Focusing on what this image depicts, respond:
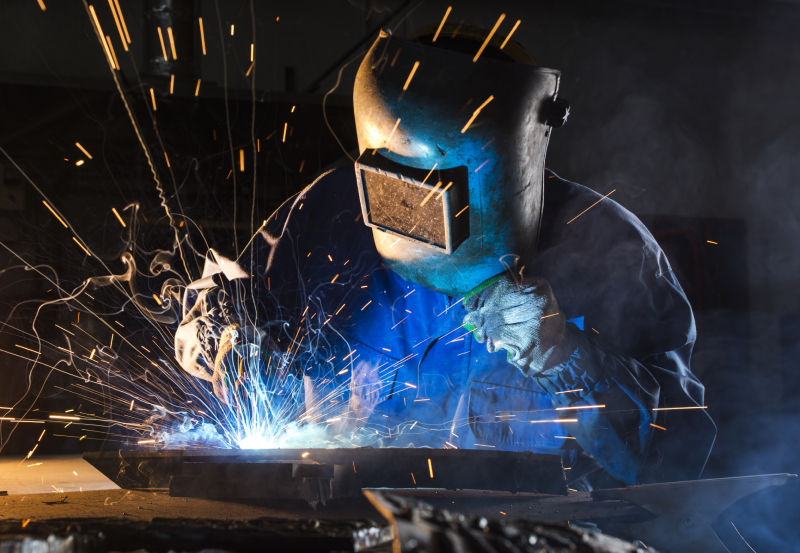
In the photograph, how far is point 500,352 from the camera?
1.86 metres

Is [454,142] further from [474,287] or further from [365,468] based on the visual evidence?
[365,468]

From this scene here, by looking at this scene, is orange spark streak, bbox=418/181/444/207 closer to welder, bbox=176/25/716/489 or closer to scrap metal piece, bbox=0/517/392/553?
welder, bbox=176/25/716/489

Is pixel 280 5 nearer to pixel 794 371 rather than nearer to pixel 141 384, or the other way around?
pixel 141 384

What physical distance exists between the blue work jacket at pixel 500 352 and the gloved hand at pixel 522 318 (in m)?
0.09

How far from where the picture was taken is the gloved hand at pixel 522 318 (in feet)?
4.37

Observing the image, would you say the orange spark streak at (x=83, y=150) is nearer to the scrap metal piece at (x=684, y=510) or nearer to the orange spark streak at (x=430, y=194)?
the orange spark streak at (x=430, y=194)

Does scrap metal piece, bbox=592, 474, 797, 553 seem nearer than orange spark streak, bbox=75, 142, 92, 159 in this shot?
Yes

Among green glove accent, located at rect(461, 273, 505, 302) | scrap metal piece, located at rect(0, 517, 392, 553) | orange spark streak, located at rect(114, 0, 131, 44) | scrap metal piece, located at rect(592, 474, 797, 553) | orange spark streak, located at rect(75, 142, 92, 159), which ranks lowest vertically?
scrap metal piece, located at rect(592, 474, 797, 553)

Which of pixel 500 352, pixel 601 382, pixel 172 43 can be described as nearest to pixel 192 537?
pixel 601 382

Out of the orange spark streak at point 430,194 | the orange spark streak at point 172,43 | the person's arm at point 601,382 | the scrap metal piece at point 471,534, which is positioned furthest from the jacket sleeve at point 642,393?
the orange spark streak at point 172,43

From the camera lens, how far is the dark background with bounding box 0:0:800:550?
3.65 meters

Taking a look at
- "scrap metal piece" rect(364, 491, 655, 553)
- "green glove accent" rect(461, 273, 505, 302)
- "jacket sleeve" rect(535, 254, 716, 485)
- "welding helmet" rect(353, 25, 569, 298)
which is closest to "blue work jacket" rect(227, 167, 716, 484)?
"jacket sleeve" rect(535, 254, 716, 485)

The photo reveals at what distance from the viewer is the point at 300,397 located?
2.22 meters

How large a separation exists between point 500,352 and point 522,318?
0.55 m
